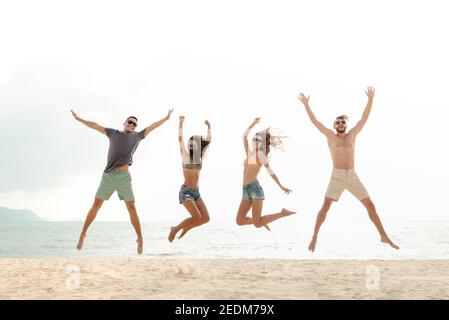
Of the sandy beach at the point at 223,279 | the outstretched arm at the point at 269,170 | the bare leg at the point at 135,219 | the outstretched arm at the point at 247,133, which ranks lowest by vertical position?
the sandy beach at the point at 223,279

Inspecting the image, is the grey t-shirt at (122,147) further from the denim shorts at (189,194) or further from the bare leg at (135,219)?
the denim shorts at (189,194)

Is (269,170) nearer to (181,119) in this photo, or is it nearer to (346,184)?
(346,184)

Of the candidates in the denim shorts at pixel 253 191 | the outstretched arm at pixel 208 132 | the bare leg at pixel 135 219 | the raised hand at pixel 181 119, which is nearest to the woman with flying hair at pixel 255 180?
the denim shorts at pixel 253 191

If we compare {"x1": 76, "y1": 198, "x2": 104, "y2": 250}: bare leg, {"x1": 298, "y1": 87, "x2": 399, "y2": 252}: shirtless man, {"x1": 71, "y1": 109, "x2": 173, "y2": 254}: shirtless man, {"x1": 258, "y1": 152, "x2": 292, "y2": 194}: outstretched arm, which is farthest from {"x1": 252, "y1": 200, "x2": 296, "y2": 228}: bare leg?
{"x1": 76, "y1": 198, "x2": 104, "y2": 250}: bare leg

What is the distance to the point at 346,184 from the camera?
10.1 metres

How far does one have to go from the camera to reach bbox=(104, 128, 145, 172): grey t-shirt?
1031 cm

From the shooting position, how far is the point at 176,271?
14031 mm

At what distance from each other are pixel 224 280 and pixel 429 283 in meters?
5.06

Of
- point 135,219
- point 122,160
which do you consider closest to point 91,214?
point 135,219

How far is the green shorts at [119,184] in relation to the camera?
33.8 ft

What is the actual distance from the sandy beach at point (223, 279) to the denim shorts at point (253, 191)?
2050mm

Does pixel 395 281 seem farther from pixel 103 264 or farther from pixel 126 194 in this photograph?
pixel 103 264

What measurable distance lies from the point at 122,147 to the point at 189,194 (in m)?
1.68
